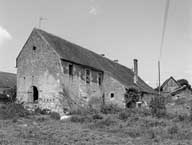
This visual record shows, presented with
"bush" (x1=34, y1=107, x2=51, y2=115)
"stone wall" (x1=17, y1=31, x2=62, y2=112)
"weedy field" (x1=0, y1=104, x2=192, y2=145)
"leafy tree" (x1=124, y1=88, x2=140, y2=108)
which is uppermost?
"stone wall" (x1=17, y1=31, x2=62, y2=112)

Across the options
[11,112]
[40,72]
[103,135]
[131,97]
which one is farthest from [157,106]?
[11,112]

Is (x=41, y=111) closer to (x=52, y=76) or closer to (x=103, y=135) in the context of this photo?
(x=52, y=76)

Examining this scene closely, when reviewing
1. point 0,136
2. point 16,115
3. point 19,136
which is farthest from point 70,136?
point 16,115

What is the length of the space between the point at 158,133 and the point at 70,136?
438cm

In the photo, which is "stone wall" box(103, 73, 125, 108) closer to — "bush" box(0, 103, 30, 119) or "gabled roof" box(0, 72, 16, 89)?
"bush" box(0, 103, 30, 119)

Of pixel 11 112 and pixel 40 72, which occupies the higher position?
pixel 40 72

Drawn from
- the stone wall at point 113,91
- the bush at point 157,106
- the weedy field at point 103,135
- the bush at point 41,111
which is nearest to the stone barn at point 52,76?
the bush at point 41,111

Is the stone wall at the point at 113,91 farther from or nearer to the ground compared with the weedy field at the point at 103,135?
farther from the ground

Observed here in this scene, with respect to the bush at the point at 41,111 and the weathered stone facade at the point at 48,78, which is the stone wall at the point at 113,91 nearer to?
the weathered stone facade at the point at 48,78

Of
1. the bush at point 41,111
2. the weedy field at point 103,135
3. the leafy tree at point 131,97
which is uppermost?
the leafy tree at point 131,97

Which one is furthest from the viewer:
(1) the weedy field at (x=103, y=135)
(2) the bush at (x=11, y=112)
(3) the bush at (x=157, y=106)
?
(3) the bush at (x=157, y=106)

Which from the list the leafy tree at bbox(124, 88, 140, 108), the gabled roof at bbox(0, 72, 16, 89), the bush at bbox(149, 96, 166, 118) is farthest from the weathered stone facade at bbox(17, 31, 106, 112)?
the gabled roof at bbox(0, 72, 16, 89)

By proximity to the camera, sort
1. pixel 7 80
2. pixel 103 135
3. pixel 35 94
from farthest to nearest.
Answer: pixel 7 80
pixel 35 94
pixel 103 135

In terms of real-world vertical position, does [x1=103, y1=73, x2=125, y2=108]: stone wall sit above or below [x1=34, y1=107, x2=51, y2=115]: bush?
above
